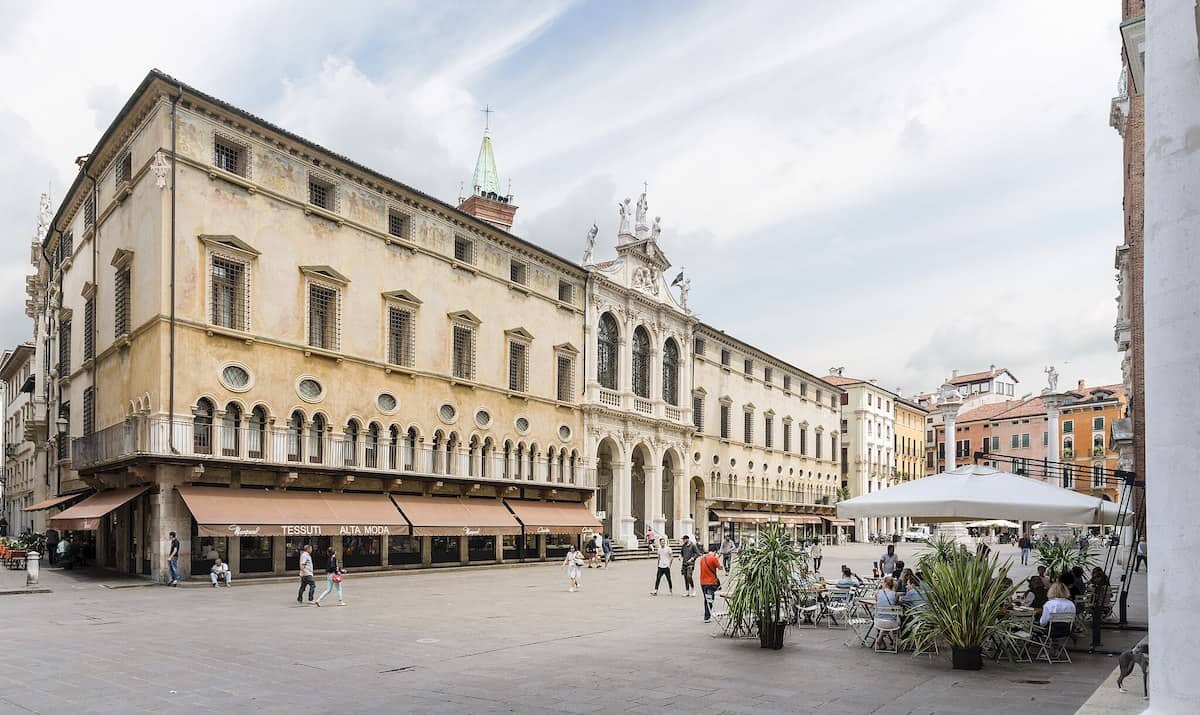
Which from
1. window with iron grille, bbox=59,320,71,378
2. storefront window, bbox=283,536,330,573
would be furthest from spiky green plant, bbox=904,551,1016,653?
window with iron grille, bbox=59,320,71,378

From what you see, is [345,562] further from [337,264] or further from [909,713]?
[909,713]

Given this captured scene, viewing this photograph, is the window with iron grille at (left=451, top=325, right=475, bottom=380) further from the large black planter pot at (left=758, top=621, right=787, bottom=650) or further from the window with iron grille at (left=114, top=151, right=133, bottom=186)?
the large black planter pot at (left=758, top=621, right=787, bottom=650)

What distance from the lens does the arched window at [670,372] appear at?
54.6m

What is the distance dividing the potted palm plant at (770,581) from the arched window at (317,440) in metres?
20.8

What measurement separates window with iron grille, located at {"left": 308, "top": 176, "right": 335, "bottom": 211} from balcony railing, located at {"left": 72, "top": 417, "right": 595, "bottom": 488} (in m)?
8.13

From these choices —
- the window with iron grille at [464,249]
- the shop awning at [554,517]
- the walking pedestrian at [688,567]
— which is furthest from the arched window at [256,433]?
the walking pedestrian at [688,567]

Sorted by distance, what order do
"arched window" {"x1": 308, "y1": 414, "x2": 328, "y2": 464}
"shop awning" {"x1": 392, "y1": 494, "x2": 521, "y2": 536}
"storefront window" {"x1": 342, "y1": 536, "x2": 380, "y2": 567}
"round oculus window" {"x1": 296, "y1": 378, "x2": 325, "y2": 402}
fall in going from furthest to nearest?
"shop awning" {"x1": 392, "y1": 494, "x2": 521, "y2": 536}
"storefront window" {"x1": 342, "y1": 536, "x2": 380, "y2": 567}
"arched window" {"x1": 308, "y1": 414, "x2": 328, "y2": 464}
"round oculus window" {"x1": 296, "y1": 378, "x2": 325, "y2": 402}

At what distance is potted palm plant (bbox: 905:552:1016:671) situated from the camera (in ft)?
42.0

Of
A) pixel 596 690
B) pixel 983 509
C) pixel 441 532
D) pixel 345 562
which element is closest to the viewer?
pixel 596 690

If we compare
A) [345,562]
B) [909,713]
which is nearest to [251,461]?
[345,562]

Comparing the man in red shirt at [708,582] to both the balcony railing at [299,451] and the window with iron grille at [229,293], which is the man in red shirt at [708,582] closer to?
the balcony railing at [299,451]

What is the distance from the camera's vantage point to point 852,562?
46.8 meters

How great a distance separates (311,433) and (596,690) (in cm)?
2315

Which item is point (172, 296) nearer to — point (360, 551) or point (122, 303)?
point (122, 303)
